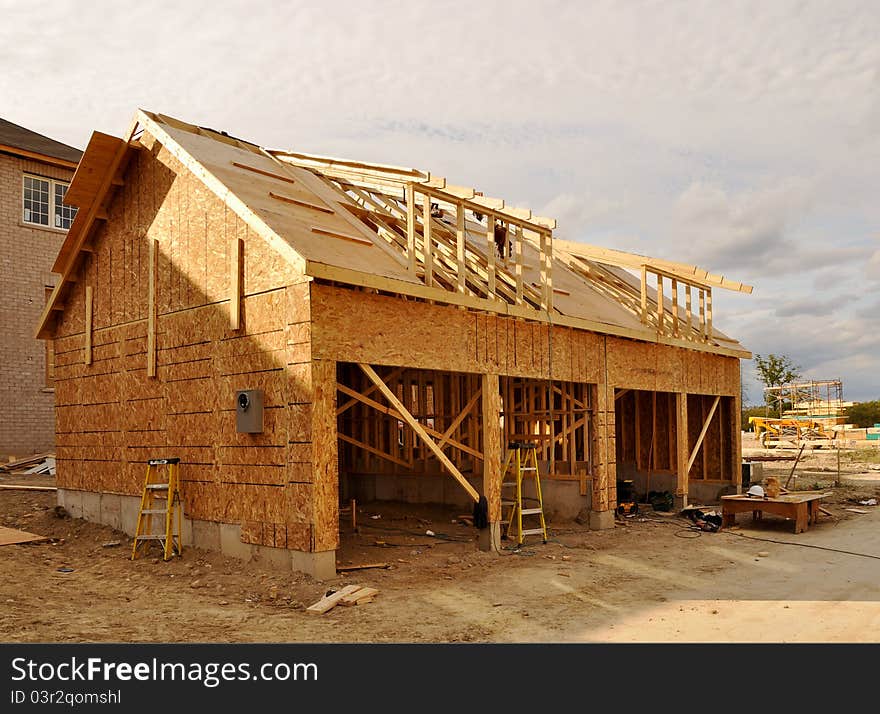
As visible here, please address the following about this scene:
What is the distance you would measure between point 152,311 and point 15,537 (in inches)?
163

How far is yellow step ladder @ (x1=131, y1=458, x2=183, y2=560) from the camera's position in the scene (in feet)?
36.1

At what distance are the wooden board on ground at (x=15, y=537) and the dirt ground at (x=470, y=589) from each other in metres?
0.33

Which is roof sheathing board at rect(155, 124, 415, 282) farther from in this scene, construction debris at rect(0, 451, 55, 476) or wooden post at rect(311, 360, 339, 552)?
construction debris at rect(0, 451, 55, 476)

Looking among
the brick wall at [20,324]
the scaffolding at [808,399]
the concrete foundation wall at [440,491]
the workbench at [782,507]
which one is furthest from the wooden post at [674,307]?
the scaffolding at [808,399]

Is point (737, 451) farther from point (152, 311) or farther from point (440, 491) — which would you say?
point (152, 311)

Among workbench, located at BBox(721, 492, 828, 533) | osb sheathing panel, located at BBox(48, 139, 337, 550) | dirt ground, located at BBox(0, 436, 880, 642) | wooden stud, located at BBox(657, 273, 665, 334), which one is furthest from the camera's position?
wooden stud, located at BBox(657, 273, 665, 334)

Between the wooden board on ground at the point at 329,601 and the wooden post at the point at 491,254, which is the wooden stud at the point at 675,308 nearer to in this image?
the wooden post at the point at 491,254

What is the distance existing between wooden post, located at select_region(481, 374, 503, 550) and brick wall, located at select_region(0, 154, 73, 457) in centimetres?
1483

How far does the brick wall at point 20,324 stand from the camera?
20.7 m

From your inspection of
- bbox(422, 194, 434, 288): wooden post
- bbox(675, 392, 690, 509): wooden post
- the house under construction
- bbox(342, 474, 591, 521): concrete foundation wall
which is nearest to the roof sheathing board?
the house under construction

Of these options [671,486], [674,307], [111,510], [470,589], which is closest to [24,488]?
[111,510]

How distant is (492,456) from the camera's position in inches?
477
